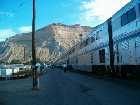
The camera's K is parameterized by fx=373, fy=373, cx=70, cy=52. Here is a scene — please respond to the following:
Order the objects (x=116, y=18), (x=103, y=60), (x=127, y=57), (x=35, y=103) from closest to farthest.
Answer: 1. (x=35, y=103)
2. (x=127, y=57)
3. (x=116, y=18)
4. (x=103, y=60)

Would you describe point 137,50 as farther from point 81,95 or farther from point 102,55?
point 102,55

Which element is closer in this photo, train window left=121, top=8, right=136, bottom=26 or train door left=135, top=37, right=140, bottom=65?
train door left=135, top=37, right=140, bottom=65

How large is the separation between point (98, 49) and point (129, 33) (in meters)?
12.7

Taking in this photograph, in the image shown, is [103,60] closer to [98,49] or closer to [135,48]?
[98,49]

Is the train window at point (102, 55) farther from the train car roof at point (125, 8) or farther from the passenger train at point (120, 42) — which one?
the train car roof at point (125, 8)

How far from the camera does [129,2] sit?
80.2 feet

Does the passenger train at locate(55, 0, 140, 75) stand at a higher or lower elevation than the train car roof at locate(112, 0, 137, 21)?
lower

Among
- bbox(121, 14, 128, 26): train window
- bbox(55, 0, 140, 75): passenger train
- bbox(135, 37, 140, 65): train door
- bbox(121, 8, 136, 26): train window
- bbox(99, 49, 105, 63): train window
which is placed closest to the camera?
bbox(135, 37, 140, 65): train door

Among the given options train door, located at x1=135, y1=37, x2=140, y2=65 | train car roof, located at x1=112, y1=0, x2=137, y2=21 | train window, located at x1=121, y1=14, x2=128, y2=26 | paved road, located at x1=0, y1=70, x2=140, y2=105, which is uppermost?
train car roof, located at x1=112, y1=0, x2=137, y2=21

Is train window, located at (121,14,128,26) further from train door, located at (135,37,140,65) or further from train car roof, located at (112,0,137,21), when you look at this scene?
train door, located at (135,37,140,65)

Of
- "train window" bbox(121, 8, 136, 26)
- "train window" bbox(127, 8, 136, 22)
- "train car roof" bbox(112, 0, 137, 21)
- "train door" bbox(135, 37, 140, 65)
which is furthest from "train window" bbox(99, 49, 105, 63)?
"train door" bbox(135, 37, 140, 65)

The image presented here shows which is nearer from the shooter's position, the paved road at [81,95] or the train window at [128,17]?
the paved road at [81,95]

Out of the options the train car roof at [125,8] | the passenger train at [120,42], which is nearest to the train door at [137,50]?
the passenger train at [120,42]

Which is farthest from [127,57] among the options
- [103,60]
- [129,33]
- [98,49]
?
[98,49]
